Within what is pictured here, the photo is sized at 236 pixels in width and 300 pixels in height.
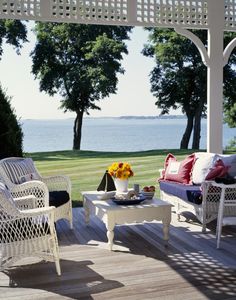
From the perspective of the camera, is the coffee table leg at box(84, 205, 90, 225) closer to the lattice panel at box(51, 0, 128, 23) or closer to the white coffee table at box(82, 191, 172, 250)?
the white coffee table at box(82, 191, 172, 250)

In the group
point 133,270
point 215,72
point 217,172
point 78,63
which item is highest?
point 78,63

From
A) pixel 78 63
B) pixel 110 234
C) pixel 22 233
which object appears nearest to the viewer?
pixel 22 233

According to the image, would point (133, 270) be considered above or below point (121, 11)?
below

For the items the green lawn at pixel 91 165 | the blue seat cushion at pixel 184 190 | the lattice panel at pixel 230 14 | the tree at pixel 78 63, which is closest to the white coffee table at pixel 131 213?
the blue seat cushion at pixel 184 190

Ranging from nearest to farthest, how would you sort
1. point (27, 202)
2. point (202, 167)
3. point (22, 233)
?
1. point (22, 233)
2. point (27, 202)
3. point (202, 167)

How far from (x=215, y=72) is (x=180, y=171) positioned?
153 centimetres

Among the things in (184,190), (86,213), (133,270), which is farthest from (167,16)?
(133,270)

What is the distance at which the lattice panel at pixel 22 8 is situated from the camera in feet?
17.1

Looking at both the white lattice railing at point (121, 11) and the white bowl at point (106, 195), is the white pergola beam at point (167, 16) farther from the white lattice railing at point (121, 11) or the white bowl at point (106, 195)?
the white bowl at point (106, 195)

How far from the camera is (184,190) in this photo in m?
4.95

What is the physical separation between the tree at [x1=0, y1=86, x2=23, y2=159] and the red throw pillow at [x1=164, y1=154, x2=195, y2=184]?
2.16m

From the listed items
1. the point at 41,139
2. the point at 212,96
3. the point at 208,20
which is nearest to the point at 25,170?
the point at 212,96

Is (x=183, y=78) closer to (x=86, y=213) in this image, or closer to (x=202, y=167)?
(x=202, y=167)

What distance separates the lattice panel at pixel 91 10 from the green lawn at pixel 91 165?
274 centimetres
